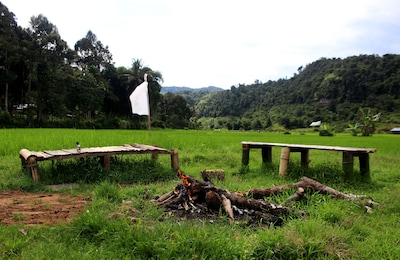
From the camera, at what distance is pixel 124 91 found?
41688 millimetres

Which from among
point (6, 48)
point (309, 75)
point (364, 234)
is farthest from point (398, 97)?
point (364, 234)

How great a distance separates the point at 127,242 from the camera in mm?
2518

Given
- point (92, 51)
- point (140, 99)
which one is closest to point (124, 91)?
point (92, 51)

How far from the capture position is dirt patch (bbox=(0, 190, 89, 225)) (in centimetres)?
326

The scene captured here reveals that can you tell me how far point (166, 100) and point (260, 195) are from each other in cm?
4879

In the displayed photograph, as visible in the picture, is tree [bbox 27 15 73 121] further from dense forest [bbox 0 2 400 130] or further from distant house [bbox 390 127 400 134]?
distant house [bbox 390 127 400 134]

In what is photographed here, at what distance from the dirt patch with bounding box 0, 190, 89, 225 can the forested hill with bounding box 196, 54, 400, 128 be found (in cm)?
5068

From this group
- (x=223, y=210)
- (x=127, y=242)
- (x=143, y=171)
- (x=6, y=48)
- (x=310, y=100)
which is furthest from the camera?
(x=310, y=100)

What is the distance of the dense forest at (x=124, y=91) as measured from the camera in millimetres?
28969

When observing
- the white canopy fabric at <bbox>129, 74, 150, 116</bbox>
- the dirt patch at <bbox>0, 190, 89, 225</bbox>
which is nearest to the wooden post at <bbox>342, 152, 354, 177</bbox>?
the dirt patch at <bbox>0, 190, 89, 225</bbox>

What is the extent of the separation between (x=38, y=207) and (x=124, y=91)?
39264 millimetres

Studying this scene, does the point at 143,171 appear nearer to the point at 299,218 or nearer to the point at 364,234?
the point at 299,218

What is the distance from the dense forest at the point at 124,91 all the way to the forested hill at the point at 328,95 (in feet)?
0.51

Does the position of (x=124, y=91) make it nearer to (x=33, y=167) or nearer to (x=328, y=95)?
(x=328, y=95)
